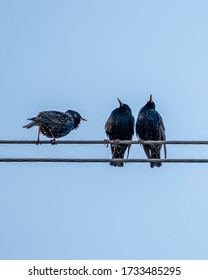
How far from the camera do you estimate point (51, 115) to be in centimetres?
1138

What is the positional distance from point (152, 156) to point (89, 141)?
17.1 ft

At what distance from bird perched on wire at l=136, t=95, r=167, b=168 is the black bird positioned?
0.57 feet

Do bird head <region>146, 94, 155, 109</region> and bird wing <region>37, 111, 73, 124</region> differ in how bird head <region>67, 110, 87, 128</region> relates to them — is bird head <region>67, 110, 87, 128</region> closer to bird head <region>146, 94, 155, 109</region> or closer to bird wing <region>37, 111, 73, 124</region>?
bird wing <region>37, 111, 73, 124</region>

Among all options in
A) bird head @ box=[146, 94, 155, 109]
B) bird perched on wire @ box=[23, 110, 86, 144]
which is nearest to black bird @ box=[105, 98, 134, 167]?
bird head @ box=[146, 94, 155, 109]

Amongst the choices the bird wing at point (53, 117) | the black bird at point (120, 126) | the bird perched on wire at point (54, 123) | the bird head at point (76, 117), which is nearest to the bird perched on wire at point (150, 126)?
the black bird at point (120, 126)

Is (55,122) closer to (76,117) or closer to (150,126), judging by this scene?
(76,117)

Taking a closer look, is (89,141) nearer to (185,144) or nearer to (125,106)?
(185,144)

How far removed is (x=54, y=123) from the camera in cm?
1138

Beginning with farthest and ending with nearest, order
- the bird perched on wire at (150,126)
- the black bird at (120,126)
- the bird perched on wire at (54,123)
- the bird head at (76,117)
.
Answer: the black bird at (120,126) < the bird perched on wire at (150,126) < the bird head at (76,117) < the bird perched on wire at (54,123)

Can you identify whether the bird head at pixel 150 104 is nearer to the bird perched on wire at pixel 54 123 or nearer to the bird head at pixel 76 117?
the bird head at pixel 76 117

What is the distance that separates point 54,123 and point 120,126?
1878 millimetres

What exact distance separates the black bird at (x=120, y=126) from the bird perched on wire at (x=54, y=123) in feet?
3.73

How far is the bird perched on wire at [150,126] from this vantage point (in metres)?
12.7
